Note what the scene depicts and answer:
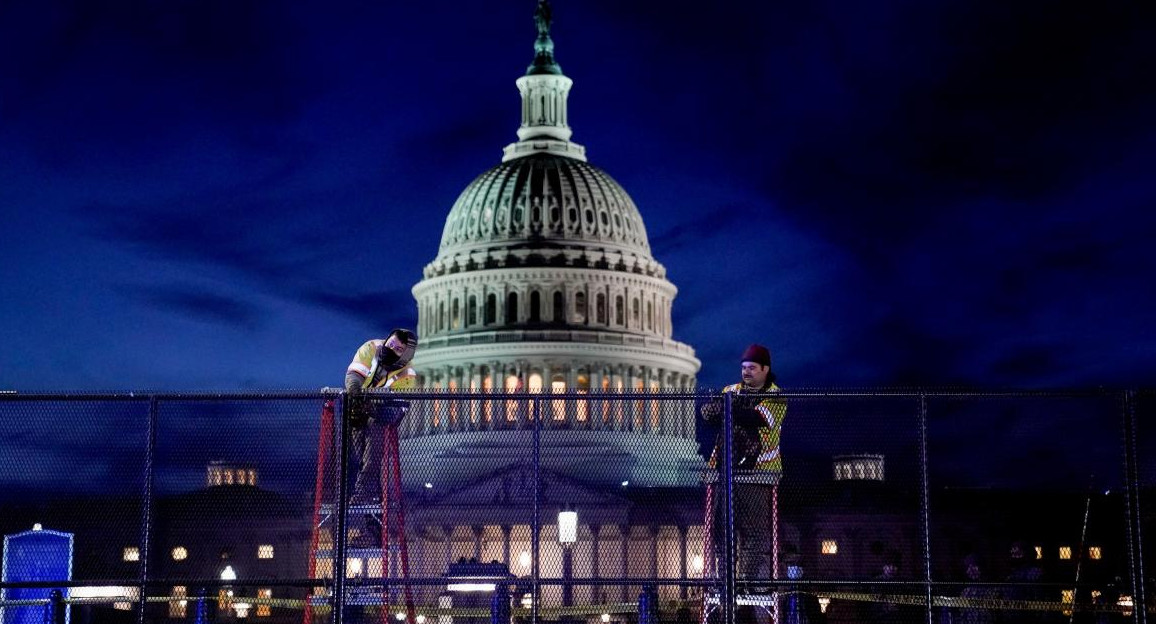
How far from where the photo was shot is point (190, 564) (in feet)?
182

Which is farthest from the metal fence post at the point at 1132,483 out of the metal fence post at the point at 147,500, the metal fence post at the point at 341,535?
the metal fence post at the point at 147,500

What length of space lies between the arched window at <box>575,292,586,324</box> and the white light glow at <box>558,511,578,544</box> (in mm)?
95754

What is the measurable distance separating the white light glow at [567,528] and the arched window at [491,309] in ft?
315

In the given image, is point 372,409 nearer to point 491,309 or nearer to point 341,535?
point 341,535

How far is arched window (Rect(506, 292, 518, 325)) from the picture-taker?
118 m

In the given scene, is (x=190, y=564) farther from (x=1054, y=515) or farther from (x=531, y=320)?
(x=531, y=320)

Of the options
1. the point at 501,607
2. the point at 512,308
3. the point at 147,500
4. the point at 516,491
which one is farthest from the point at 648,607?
the point at 512,308

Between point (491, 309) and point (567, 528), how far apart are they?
97474 mm

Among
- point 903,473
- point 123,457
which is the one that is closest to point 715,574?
point 903,473

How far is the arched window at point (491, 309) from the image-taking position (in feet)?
387

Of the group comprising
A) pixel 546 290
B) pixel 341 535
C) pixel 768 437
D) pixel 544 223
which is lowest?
pixel 341 535

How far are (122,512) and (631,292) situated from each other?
8808 cm

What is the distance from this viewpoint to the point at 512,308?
119 m

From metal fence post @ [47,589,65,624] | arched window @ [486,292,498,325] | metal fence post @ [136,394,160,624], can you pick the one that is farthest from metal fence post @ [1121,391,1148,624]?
arched window @ [486,292,498,325]
